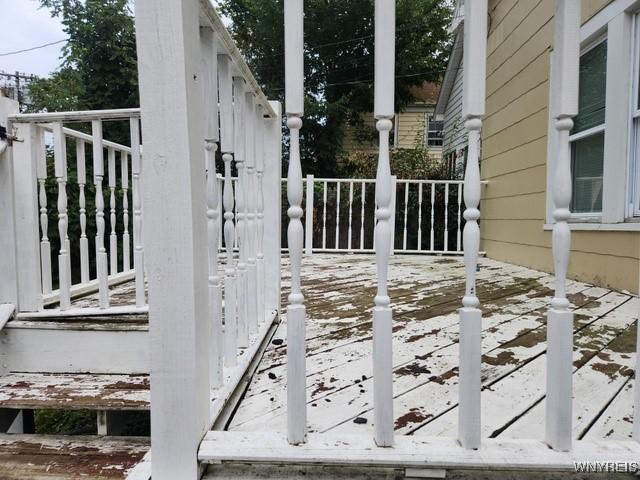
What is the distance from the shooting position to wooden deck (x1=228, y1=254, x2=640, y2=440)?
99 centimetres

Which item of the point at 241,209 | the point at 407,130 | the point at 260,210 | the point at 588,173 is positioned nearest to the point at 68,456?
the point at 241,209

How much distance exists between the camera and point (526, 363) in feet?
4.40

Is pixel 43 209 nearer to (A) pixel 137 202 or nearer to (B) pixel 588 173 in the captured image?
(A) pixel 137 202

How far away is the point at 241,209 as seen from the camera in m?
1.43

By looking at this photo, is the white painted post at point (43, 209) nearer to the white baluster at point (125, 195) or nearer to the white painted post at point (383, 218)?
the white baluster at point (125, 195)

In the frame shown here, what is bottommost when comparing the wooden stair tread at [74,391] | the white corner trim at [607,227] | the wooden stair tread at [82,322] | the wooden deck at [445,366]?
the wooden stair tread at [74,391]

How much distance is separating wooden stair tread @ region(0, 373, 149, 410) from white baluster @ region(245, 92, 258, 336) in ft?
1.59

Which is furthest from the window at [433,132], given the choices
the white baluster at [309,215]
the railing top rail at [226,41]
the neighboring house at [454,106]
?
the railing top rail at [226,41]

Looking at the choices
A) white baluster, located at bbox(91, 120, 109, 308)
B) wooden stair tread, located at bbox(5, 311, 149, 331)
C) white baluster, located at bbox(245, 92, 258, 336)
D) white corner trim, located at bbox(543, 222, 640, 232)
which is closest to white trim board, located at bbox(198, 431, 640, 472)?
white baluster, located at bbox(245, 92, 258, 336)

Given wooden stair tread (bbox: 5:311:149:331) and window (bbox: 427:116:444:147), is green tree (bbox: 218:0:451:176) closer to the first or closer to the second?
window (bbox: 427:116:444:147)

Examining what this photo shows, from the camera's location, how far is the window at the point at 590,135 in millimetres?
2775

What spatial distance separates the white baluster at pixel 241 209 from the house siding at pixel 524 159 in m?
2.31

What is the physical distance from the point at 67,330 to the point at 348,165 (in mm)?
9174

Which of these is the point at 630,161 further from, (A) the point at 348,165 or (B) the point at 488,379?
(A) the point at 348,165
